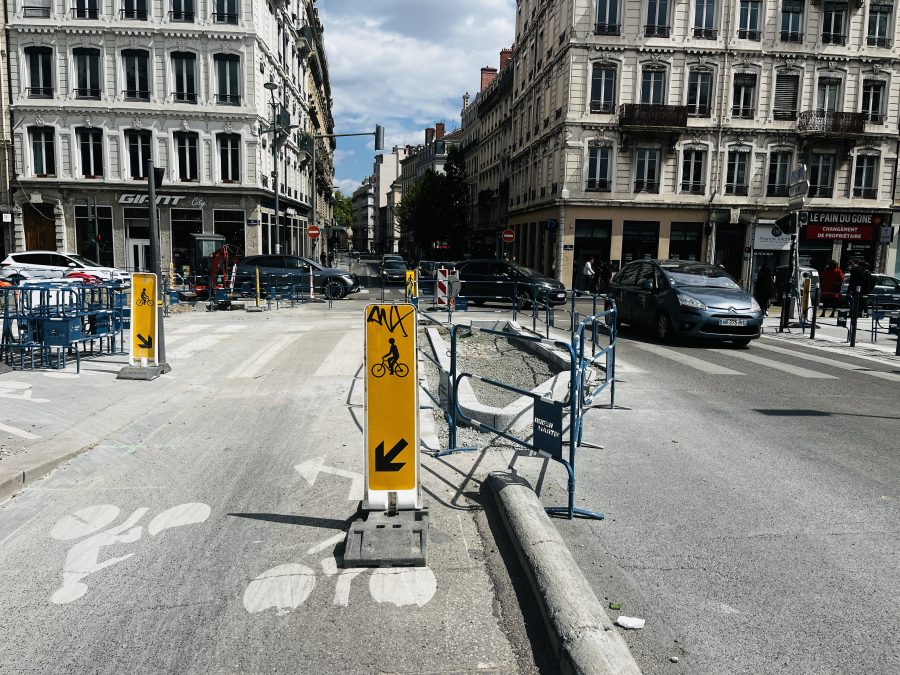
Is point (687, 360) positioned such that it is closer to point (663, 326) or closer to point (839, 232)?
point (663, 326)

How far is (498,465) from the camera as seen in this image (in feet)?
19.2

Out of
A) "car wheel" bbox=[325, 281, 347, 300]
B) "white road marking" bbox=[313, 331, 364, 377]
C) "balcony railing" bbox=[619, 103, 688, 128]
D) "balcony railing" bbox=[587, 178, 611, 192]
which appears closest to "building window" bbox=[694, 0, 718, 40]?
"balcony railing" bbox=[619, 103, 688, 128]

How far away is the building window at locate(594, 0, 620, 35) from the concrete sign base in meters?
36.7

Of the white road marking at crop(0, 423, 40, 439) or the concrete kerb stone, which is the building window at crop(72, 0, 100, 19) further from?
the concrete kerb stone

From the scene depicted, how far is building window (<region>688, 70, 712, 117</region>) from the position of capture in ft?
118

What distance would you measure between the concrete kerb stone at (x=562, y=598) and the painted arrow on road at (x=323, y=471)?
1.19 m

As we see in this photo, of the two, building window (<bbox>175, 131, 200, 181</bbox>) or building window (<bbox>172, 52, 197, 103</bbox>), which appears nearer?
building window (<bbox>172, 52, 197, 103</bbox>)

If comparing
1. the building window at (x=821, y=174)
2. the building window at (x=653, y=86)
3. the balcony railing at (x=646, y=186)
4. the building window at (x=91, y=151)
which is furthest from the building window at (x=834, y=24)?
the building window at (x=91, y=151)

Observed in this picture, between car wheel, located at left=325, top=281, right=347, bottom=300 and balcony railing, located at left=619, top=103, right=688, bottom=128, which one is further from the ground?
balcony railing, located at left=619, top=103, right=688, bottom=128

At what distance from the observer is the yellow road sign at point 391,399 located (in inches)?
169

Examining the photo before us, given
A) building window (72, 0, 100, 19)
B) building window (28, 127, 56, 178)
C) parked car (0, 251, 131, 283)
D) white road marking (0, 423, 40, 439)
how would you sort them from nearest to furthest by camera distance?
white road marking (0, 423, 40, 439) → parked car (0, 251, 131, 283) → building window (72, 0, 100, 19) → building window (28, 127, 56, 178)

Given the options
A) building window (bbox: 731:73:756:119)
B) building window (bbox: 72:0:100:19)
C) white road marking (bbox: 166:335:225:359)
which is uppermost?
building window (bbox: 72:0:100:19)

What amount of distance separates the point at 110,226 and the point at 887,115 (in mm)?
41607

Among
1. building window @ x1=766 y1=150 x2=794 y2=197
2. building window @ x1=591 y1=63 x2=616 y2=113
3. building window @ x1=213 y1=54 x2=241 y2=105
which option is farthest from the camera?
building window @ x1=766 y1=150 x2=794 y2=197
